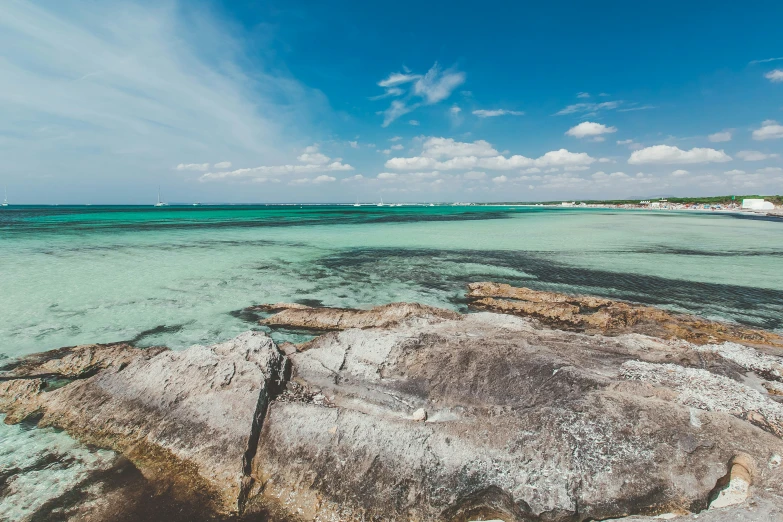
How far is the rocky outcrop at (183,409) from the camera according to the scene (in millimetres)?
4684

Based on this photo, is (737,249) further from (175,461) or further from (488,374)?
(175,461)

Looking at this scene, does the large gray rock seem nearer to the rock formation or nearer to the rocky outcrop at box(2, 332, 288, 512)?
the rock formation

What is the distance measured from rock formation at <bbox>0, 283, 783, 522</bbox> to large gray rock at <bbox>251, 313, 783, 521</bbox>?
0.06 ft

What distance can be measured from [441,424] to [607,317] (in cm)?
805

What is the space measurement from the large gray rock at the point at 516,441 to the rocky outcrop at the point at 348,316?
374 cm

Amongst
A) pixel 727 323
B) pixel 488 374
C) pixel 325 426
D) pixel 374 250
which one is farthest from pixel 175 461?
pixel 374 250

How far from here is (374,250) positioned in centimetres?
2695

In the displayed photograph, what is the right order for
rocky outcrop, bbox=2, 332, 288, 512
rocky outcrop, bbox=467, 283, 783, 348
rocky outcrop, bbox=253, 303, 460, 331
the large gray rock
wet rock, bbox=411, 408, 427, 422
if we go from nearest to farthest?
1. the large gray rock
2. rocky outcrop, bbox=2, 332, 288, 512
3. wet rock, bbox=411, 408, 427, 422
4. rocky outcrop, bbox=467, 283, 783, 348
5. rocky outcrop, bbox=253, 303, 460, 331

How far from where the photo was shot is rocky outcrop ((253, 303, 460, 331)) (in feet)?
33.2

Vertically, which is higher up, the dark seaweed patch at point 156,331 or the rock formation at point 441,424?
the rock formation at point 441,424

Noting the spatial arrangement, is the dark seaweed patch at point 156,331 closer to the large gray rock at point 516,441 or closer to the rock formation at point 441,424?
the rock formation at point 441,424

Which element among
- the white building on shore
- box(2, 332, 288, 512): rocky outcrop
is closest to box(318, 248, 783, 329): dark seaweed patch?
box(2, 332, 288, 512): rocky outcrop

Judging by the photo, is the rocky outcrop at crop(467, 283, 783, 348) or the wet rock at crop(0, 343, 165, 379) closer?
the wet rock at crop(0, 343, 165, 379)

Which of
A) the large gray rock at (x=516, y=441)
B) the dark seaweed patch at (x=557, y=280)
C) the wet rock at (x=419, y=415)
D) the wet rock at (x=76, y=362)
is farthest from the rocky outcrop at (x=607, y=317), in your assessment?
the wet rock at (x=76, y=362)
